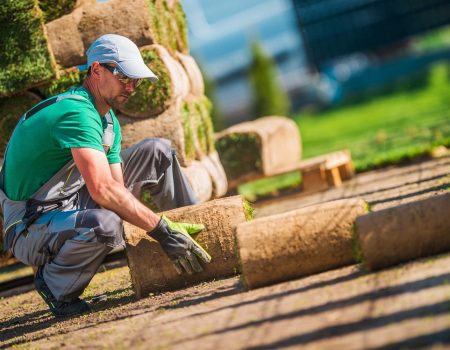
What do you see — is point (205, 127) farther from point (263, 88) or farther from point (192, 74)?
point (263, 88)

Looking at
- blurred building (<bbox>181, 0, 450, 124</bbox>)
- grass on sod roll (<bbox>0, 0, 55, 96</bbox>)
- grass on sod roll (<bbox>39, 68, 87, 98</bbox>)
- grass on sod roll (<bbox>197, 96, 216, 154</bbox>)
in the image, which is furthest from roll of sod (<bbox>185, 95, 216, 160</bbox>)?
blurred building (<bbox>181, 0, 450, 124</bbox>)

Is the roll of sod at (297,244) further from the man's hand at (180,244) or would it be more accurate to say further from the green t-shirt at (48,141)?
the green t-shirt at (48,141)

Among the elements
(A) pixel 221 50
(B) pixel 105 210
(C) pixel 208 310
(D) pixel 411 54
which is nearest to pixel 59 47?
(B) pixel 105 210

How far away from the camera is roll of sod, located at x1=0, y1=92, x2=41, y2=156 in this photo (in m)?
6.11

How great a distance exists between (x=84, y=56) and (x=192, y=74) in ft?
3.72

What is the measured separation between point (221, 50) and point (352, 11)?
1808 centimetres

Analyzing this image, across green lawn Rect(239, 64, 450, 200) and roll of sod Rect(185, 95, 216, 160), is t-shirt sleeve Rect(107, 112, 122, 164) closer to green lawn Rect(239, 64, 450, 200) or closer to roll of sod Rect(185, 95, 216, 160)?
roll of sod Rect(185, 95, 216, 160)

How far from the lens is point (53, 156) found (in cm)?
447

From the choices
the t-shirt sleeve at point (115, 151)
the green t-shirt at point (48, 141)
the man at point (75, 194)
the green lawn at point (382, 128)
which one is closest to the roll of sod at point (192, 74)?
the t-shirt sleeve at point (115, 151)

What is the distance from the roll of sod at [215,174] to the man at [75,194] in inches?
81.5

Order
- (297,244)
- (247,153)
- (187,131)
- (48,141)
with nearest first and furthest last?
(297,244) < (48,141) < (187,131) < (247,153)

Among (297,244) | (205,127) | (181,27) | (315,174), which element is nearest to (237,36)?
(315,174)

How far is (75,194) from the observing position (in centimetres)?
464

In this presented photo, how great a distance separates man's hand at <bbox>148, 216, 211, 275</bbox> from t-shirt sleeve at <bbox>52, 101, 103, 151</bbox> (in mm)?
506
